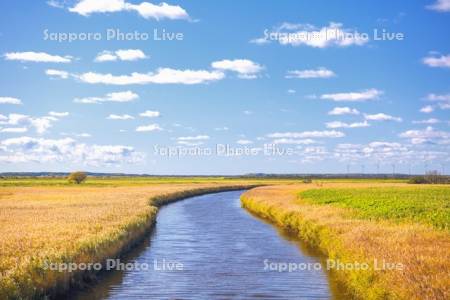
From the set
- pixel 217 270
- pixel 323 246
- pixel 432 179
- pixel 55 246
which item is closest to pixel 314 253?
pixel 323 246

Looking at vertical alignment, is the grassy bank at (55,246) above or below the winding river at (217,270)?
above

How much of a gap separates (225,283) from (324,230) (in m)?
9.45

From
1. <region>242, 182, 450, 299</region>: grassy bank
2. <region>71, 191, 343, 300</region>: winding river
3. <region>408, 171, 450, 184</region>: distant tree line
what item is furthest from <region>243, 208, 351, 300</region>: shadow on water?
<region>408, 171, 450, 184</region>: distant tree line

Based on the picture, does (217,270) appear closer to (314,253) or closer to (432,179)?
(314,253)

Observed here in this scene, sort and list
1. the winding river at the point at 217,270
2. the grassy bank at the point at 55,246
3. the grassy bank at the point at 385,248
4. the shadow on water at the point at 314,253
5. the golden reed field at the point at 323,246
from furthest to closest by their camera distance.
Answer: the winding river at the point at 217,270 < the shadow on water at the point at 314,253 < the grassy bank at the point at 55,246 < the golden reed field at the point at 323,246 < the grassy bank at the point at 385,248

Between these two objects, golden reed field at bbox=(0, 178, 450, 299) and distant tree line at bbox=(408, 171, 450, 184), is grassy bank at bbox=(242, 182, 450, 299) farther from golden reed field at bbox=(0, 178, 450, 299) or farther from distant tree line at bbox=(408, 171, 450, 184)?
distant tree line at bbox=(408, 171, 450, 184)

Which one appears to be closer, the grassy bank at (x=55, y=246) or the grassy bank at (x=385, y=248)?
the grassy bank at (x=385, y=248)

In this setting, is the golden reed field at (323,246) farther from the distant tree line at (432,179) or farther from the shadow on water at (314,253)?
the distant tree line at (432,179)

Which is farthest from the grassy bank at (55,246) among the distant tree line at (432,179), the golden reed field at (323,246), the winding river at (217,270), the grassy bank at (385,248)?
the distant tree line at (432,179)

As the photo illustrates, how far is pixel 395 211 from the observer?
3419cm

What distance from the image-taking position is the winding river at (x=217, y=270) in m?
17.7

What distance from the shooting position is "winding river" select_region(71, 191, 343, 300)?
1769 centimetres

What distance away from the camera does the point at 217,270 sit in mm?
21531

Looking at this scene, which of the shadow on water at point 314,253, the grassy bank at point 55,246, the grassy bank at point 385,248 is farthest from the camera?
the shadow on water at point 314,253
